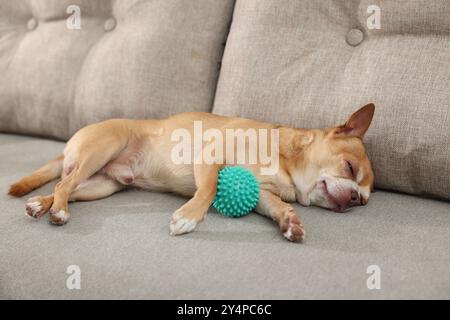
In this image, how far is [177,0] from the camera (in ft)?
6.43

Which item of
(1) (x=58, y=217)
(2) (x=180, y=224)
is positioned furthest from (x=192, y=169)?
(1) (x=58, y=217)

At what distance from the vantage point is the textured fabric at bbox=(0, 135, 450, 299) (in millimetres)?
1036

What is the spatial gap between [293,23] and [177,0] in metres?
0.54

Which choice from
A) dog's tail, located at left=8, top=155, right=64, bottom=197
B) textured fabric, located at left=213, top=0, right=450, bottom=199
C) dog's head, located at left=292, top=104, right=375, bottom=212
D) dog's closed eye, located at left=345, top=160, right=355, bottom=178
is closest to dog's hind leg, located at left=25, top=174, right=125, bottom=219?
dog's tail, located at left=8, top=155, right=64, bottom=197

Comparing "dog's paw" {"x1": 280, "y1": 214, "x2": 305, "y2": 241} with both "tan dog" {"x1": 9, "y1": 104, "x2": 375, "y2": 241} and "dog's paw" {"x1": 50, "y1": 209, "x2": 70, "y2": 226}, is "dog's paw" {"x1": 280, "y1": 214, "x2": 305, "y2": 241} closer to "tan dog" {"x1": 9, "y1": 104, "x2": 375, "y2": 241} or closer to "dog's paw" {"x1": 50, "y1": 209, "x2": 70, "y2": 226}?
"tan dog" {"x1": 9, "y1": 104, "x2": 375, "y2": 241}

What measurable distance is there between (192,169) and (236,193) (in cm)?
35

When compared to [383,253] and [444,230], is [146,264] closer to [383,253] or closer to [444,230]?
[383,253]

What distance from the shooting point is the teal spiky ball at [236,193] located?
1.38 metres

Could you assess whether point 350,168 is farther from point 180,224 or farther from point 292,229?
point 180,224

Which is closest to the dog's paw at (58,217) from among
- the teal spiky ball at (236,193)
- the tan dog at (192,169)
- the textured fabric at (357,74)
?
the tan dog at (192,169)

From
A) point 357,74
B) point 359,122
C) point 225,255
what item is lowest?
point 225,255

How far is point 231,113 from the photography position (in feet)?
5.90

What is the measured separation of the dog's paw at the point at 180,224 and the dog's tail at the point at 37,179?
597mm
